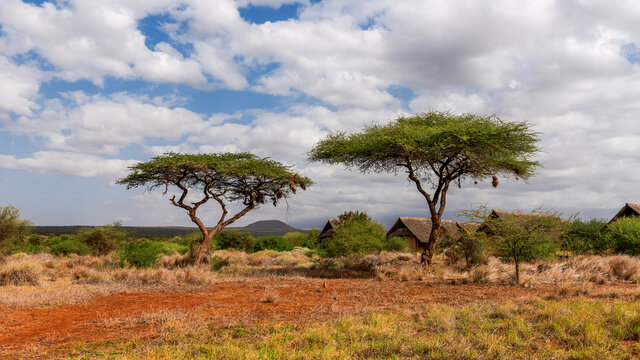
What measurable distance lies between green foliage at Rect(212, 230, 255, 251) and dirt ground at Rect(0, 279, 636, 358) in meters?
30.3

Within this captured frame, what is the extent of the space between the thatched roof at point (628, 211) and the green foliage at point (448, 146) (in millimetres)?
17861

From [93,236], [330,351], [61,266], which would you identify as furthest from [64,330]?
[93,236]

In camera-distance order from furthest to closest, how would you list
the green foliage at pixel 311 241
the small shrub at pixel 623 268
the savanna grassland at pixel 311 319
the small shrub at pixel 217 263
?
the green foliage at pixel 311 241 → the small shrub at pixel 217 263 → the small shrub at pixel 623 268 → the savanna grassland at pixel 311 319

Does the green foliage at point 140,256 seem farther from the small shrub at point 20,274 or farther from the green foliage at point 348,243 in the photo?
the green foliage at point 348,243

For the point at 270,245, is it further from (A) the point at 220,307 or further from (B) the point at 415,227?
(A) the point at 220,307

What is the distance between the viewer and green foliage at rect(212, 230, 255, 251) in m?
44.7

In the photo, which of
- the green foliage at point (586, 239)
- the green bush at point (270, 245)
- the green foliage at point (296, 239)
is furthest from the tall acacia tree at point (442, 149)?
the green foliage at point (296, 239)

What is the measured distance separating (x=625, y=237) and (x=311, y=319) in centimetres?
2420

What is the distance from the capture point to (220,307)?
10.0 m

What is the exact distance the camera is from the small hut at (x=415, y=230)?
4272cm

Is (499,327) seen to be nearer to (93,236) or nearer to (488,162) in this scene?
(488,162)

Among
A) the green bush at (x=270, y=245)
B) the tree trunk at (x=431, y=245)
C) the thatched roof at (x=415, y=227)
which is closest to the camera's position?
the tree trunk at (x=431, y=245)

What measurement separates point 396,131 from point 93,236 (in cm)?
2740

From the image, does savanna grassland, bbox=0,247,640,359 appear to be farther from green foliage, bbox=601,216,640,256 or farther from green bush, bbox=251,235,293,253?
green bush, bbox=251,235,293,253
